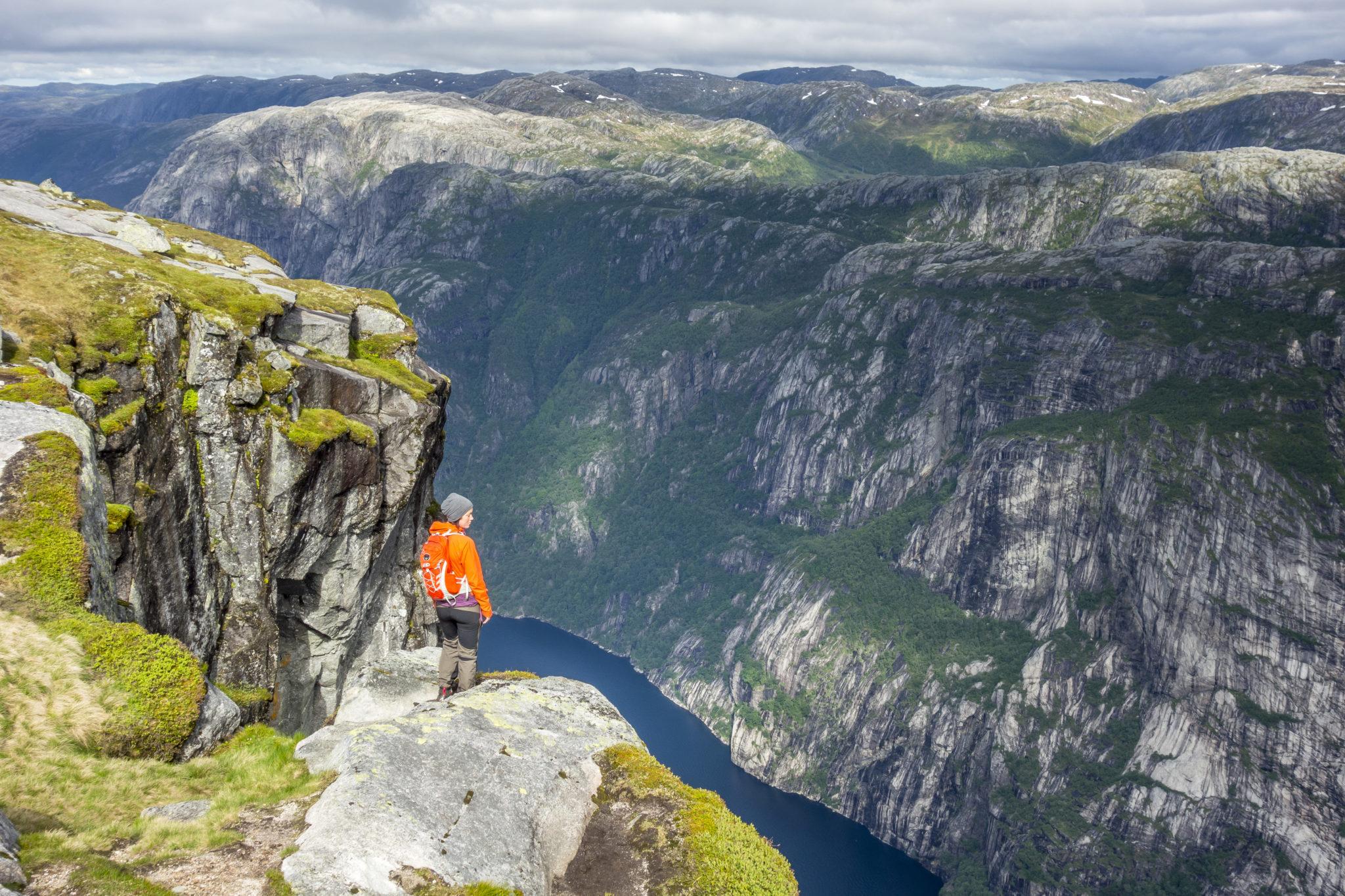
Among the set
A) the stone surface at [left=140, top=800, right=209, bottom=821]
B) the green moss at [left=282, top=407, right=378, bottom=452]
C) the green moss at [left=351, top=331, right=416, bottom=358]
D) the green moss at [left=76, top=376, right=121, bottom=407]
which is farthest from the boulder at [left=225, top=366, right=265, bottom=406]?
the stone surface at [left=140, top=800, right=209, bottom=821]

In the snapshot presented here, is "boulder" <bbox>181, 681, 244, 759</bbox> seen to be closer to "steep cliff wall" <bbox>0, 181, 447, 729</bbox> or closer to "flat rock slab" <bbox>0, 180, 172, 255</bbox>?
"steep cliff wall" <bbox>0, 181, 447, 729</bbox>

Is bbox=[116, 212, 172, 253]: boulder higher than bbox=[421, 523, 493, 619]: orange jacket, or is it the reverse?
→ bbox=[116, 212, 172, 253]: boulder

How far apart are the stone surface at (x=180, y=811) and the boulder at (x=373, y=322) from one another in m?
48.5

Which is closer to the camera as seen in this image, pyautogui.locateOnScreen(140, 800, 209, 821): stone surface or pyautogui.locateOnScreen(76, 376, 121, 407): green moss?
pyautogui.locateOnScreen(140, 800, 209, 821): stone surface

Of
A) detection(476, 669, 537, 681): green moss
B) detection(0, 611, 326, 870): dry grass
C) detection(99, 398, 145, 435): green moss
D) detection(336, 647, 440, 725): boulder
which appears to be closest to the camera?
detection(0, 611, 326, 870): dry grass

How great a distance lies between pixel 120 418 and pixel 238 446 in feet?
27.4

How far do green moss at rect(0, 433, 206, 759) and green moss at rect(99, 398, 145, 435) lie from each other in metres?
10.3

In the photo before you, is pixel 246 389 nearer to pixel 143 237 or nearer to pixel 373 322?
pixel 373 322

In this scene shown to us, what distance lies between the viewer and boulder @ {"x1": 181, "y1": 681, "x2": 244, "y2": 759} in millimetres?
25656

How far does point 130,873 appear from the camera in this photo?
18.7 metres

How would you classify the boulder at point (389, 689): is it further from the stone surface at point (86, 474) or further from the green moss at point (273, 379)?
the green moss at point (273, 379)

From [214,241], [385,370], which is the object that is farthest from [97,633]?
[214,241]

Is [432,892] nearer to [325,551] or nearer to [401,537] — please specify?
[325,551]

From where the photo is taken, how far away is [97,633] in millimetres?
25031
